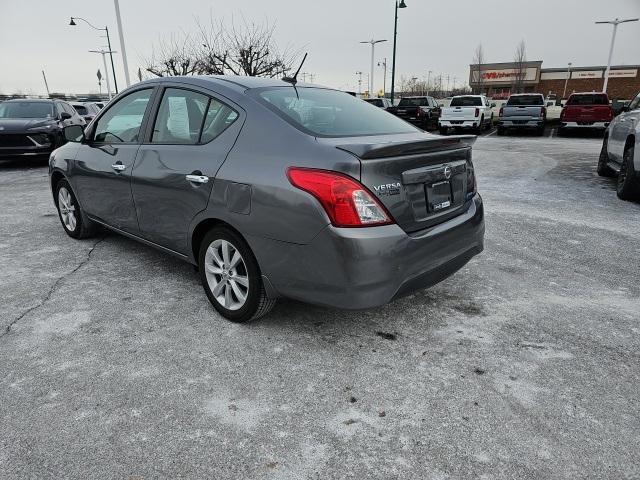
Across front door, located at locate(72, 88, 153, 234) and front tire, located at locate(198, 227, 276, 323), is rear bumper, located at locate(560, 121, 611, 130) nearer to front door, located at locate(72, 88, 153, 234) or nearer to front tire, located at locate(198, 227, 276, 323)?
front door, located at locate(72, 88, 153, 234)

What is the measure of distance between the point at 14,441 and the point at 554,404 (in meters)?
2.56

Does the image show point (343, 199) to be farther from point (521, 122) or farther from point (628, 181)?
point (521, 122)

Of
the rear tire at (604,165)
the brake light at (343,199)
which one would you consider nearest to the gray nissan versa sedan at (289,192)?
the brake light at (343,199)

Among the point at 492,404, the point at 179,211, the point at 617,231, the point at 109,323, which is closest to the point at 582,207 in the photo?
the point at 617,231

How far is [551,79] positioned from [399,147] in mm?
78952

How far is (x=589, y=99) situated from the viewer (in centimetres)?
1970

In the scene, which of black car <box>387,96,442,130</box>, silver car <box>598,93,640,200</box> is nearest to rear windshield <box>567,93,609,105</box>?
black car <box>387,96,442,130</box>

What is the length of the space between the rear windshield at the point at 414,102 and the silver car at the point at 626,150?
14734mm

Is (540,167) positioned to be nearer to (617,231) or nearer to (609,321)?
(617,231)

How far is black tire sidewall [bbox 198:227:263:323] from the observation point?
9.49 feet

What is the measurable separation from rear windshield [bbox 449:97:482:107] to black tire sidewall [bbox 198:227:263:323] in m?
19.4

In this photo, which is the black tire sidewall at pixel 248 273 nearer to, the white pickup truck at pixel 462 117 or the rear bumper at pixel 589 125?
the white pickup truck at pixel 462 117

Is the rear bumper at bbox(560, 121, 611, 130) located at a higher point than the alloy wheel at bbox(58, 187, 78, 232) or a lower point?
lower

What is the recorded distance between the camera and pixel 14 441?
2088 millimetres
